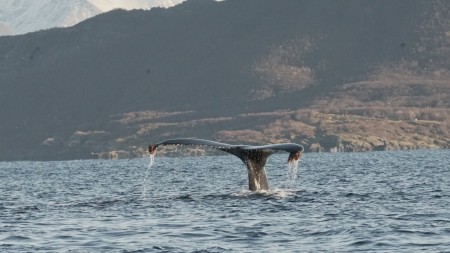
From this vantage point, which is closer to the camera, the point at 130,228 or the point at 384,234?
the point at 384,234

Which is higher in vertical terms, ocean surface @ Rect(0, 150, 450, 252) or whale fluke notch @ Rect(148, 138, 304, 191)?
whale fluke notch @ Rect(148, 138, 304, 191)

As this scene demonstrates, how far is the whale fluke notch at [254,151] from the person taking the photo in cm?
4203

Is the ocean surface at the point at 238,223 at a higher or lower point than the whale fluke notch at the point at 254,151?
lower

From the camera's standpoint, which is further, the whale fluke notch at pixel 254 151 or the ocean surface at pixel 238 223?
the whale fluke notch at pixel 254 151

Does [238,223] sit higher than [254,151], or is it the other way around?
[254,151]

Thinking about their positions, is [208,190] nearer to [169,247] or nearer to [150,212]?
[150,212]

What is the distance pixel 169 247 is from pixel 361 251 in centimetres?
625

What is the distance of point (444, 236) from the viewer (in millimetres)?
36438

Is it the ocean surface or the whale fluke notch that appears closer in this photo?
the ocean surface

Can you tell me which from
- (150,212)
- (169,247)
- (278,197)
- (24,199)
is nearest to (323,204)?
(278,197)

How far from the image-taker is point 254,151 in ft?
158

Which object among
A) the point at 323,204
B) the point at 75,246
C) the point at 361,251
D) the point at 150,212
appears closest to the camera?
the point at 361,251

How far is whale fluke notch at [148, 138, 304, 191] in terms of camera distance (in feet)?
138

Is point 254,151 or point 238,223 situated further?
point 254,151
